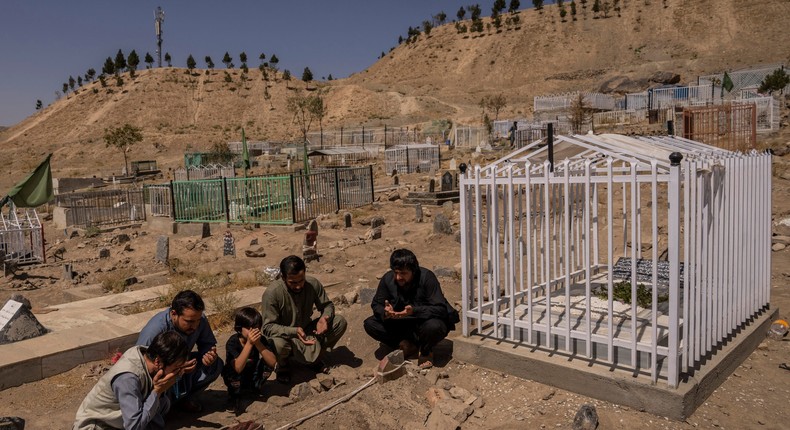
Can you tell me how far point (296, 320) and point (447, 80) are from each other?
79.6 metres

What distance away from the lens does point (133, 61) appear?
285 ft

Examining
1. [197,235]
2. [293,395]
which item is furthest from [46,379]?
[197,235]

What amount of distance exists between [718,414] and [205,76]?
297ft

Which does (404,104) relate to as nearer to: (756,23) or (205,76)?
(205,76)

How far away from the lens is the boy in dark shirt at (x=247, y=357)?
462 cm

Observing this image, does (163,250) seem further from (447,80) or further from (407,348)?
(447,80)

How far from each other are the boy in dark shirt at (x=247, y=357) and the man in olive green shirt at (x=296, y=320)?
147 millimetres

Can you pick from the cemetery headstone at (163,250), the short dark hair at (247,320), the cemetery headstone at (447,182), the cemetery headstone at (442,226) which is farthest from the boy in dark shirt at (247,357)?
the cemetery headstone at (447,182)

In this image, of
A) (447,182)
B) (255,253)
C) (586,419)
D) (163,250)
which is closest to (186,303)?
(586,419)

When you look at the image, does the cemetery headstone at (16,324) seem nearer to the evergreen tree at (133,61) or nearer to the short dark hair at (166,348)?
the short dark hair at (166,348)

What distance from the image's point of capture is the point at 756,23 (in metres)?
69.0

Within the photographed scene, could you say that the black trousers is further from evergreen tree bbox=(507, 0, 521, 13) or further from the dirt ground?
evergreen tree bbox=(507, 0, 521, 13)

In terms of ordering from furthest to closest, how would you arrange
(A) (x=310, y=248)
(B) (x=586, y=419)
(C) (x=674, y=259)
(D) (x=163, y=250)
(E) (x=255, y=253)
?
1. (D) (x=163, y=250)
2. (E) (x=255, y=253)
3. (A) (x=310, y=248)
4. (B) (x=586, y=419)
5. (C) (x=674, y=259)

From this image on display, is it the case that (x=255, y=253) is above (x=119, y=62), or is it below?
below
